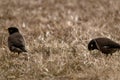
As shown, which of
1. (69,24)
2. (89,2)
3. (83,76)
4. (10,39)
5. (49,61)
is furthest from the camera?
(89,2)

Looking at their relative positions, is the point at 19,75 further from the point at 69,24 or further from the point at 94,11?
the point at 94,11

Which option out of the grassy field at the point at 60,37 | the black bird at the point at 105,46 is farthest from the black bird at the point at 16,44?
the black bird at the point at 105,46

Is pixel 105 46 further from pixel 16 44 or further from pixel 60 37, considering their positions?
pixel 60 37

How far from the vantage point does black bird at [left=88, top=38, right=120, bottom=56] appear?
36.7 feet

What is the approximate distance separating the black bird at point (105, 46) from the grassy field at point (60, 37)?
13 cm

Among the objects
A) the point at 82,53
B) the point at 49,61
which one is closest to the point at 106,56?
the point at 82,53

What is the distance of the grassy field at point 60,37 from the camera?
1022cm

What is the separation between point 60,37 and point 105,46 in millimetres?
2337

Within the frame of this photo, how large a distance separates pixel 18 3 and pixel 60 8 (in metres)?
1.40

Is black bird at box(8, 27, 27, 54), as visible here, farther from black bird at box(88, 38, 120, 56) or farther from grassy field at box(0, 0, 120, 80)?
black bird at box(88, 38, 120, 56)

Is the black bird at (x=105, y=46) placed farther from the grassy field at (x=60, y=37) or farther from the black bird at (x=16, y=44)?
the black bird at (x=16, y=44)

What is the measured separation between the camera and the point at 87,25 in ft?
50.0

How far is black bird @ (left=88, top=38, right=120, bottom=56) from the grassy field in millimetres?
133

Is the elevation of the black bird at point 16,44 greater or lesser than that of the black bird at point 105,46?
greater
